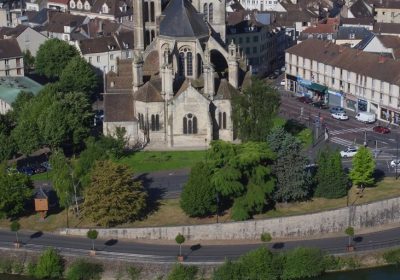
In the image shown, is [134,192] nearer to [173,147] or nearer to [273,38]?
[173,147]

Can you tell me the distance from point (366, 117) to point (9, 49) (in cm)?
5201

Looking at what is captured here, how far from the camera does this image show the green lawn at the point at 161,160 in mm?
88188

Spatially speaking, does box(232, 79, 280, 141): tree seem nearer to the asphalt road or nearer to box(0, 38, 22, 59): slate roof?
the asphalt road

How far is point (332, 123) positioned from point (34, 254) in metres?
46.4

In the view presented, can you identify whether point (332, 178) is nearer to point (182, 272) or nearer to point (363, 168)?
point (363, 168)

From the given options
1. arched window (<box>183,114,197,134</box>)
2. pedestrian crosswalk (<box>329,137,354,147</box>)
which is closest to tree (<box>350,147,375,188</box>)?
pedestrian crosswalk (<box>329,137,354,147</box>)

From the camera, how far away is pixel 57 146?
9081cm

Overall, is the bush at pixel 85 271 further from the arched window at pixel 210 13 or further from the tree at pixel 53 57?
the tree at pixel 53 57

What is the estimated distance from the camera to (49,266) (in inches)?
2625

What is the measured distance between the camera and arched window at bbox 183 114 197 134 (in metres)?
93.3

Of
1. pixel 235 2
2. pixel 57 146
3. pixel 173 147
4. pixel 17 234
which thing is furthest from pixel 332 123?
pixel 235 2

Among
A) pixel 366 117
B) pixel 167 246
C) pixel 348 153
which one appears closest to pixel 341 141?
pixel 348 153

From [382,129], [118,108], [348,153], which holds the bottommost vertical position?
[348,153]

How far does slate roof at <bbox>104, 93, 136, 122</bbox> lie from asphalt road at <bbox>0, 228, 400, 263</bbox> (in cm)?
2533
